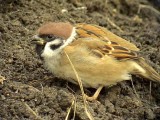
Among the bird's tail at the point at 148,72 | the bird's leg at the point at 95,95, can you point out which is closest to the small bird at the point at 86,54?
the bird's leg at the point at 95,95

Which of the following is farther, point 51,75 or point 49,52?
point 51,75

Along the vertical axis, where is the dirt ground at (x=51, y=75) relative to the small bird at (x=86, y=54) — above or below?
below

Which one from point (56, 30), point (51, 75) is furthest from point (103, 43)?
point (51, 75)

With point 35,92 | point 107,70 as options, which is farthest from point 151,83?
point 35,92

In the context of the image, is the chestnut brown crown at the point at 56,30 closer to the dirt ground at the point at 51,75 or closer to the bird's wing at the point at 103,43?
the bird's wing at the point at 103,43

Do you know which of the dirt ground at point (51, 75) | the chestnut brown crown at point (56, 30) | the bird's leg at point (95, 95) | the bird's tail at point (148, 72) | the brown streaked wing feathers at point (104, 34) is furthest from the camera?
the bird's tail at point (148, 72)

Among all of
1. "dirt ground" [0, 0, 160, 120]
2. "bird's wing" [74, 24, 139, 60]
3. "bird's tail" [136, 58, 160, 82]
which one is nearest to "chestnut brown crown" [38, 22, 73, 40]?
"bird's wing" [74, 24, 139, 60]

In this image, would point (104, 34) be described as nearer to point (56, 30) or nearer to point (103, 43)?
point (103, 43)

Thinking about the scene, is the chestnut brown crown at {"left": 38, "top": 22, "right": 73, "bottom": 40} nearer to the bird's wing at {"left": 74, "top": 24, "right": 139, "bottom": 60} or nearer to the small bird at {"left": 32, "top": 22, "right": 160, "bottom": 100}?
the small bird at {"left": 32, "top": 22, "right": 160, "bottom": 100}
